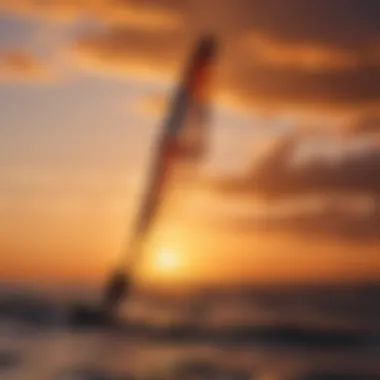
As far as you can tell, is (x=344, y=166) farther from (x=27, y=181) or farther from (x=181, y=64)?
(x=27, y=181)

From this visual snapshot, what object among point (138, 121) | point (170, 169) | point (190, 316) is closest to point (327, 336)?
point (190, 316)

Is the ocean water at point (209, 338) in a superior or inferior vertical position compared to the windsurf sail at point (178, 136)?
inferior

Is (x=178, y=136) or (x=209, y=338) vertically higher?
(x=178, y=136)

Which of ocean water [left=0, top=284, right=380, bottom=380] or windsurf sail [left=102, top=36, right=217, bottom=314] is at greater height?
windsurf sail [left=102, top=36, right=217, bottom=314]
